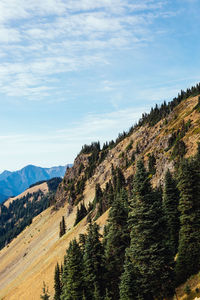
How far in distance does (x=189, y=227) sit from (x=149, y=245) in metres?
8.37

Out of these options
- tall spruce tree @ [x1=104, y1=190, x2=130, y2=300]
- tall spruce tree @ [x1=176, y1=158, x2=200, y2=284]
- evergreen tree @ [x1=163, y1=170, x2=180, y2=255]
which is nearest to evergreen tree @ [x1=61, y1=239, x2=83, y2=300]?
tall spruce tree @ [x1=104, y1=190, x2=130, y2=300]

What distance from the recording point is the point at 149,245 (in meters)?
24.1

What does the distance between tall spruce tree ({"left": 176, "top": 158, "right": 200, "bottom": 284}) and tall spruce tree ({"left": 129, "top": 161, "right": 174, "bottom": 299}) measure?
5.33 metres

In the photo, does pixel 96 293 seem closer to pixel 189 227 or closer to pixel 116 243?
pixel 116 243

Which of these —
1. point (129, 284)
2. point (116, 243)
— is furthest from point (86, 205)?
point (129, 284)

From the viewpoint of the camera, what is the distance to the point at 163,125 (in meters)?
191

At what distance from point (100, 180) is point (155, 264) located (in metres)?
175

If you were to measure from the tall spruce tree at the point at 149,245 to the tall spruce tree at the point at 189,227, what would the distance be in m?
5.33

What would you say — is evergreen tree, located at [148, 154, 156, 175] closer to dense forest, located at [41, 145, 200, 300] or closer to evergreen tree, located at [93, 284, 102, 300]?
dense forest, located at [41, 145, 200, 300]

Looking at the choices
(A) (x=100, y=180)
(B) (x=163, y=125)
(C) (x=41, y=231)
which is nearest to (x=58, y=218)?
(C) (x=41, y=231)

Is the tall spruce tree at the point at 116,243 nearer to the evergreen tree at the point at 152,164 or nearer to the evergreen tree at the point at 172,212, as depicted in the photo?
the evergreen tree at the point at 172,212

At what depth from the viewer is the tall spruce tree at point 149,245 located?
2375 cm

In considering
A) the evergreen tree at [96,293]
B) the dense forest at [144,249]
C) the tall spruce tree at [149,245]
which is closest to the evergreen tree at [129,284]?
the dense forest at [144,249]

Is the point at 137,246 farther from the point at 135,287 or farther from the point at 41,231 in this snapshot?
the point at 41,231
